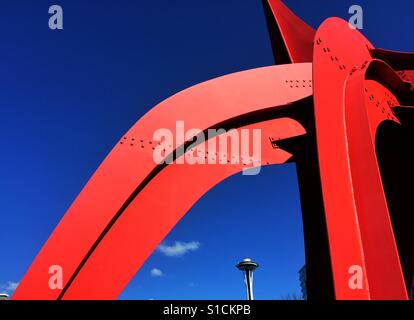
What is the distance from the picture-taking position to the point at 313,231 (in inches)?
304

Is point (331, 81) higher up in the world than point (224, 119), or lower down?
higher up

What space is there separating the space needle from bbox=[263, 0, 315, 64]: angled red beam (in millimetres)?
5187

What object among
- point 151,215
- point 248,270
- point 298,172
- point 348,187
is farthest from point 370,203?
Result: point 248,270

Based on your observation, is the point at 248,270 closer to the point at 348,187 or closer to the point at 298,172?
the point at 298,172

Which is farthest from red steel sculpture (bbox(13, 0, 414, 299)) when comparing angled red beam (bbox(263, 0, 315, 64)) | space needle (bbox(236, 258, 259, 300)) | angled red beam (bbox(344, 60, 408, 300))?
space needle (bbox(236, 258, 259, 300))

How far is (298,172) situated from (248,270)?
13.1 feet

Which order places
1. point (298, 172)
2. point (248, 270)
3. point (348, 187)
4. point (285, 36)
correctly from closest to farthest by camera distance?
point (348, 187) < point (298, 172) < point (285, 36) < point (248, 270)

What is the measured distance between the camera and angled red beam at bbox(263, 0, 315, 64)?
31.1ft

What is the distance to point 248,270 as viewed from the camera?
11.1 m

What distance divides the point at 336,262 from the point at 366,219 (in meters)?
0.82

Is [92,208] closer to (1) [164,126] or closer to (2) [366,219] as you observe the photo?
(1) [164,126]

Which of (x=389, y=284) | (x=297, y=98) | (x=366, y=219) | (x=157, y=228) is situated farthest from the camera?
(x=297, y=98)

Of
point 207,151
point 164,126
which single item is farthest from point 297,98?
point 164,126

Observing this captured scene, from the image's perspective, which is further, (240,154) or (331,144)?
(240,154)
